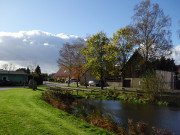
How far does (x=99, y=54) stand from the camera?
2966 cm

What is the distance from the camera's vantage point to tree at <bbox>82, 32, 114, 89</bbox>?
28764 mm

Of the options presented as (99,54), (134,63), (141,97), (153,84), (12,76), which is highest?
(99,54)

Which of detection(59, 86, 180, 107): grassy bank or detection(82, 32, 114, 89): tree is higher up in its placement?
detection(82, 32, 114, 89): tree

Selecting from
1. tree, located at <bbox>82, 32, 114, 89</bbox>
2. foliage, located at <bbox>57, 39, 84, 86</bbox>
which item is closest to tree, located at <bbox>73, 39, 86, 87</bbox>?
foliage, located at <bbox>57, 39, 84, 86</bbox>

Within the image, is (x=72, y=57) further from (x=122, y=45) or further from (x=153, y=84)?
(x=153, y=84)

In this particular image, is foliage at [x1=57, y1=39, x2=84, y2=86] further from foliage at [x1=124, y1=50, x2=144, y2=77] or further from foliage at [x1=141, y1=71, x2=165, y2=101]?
foliage at [x1=141, y1=71, x2=165, y2=101]

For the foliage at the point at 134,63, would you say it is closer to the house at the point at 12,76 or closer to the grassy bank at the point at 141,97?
the grassy bank at the point at 141,97

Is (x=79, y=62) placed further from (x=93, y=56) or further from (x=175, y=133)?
(x=175, y=133)

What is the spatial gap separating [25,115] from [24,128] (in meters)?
2.01

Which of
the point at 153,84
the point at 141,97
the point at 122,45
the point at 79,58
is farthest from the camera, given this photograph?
the point at 79,58

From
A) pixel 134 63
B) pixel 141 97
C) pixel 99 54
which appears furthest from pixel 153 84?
pixel 99 54

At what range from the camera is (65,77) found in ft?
217

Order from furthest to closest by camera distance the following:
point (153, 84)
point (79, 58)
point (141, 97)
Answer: point (79, 58), point (141, 97), point (153, 84)

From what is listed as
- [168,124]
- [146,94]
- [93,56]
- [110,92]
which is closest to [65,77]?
[93,56]
